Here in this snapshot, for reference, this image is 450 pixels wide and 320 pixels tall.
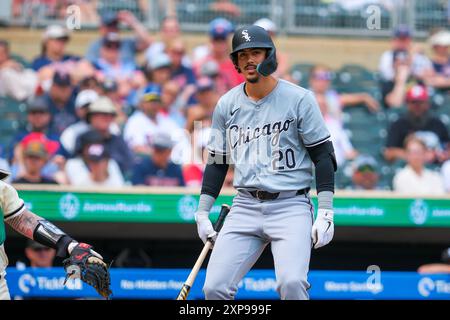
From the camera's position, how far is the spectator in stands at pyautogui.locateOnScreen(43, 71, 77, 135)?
9078 mm

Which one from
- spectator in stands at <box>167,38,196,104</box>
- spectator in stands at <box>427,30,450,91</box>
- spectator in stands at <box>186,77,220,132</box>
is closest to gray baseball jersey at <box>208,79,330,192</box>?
spectator in stands at <box>186,77,220,132</box>

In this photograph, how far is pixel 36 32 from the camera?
1072 cm

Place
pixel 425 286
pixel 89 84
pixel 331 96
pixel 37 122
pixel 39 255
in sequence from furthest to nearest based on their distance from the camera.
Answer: pixel 331 96
pixel 89 84
pixel 37 122
pixel 39 255
pixel 425 286

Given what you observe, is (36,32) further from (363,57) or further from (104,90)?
(363,57)

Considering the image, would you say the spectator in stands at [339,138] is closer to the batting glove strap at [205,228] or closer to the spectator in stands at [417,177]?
the spectator in stands at [417,177]

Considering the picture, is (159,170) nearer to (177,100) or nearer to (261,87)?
(177,100)

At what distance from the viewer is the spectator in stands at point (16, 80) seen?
31.5 ft

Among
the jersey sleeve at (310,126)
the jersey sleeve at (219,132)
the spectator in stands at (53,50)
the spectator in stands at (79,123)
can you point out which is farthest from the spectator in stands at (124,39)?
the jersey sleeve at (310,126)

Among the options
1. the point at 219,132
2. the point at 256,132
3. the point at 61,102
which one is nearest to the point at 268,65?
the point at 256,132

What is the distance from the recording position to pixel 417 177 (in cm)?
893

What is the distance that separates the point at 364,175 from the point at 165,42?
8.49 feet

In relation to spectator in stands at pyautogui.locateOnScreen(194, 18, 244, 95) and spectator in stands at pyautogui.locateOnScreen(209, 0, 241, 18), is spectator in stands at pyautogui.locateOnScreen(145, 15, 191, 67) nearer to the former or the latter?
Result: spectator in stands at pyautogui.locateOnScreen(194, 18, 244, 95)

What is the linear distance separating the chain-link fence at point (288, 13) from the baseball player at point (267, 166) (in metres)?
5.69
